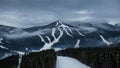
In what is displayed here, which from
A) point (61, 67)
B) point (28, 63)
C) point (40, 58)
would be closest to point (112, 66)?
point (61, 67)

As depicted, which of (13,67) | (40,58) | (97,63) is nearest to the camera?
(97,63)

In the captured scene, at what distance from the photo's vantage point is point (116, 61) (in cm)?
6194

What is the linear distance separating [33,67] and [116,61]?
52459 mm

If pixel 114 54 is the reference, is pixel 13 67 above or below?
below

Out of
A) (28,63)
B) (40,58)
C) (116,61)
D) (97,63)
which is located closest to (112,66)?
(116,61)

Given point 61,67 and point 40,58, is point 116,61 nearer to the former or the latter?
point 61,67

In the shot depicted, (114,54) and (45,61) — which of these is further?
(45,61)

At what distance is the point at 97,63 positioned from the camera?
7238 cm

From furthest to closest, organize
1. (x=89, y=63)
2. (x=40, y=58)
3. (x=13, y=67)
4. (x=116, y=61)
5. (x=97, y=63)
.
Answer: (x=13, y=67), (x=40, y=58), (x=89, y=63), (x=97, y=63), (x=116, y=61)

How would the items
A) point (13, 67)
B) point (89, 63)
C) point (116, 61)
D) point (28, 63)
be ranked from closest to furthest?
point (116, 61) < point (89, 63) < point (28, 63) < point (13, 67)

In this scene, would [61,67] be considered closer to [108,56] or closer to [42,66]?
[108,56]

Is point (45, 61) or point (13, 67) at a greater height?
point (45, 61)

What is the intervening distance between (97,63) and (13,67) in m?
126

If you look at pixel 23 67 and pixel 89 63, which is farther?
pixel 23 67
